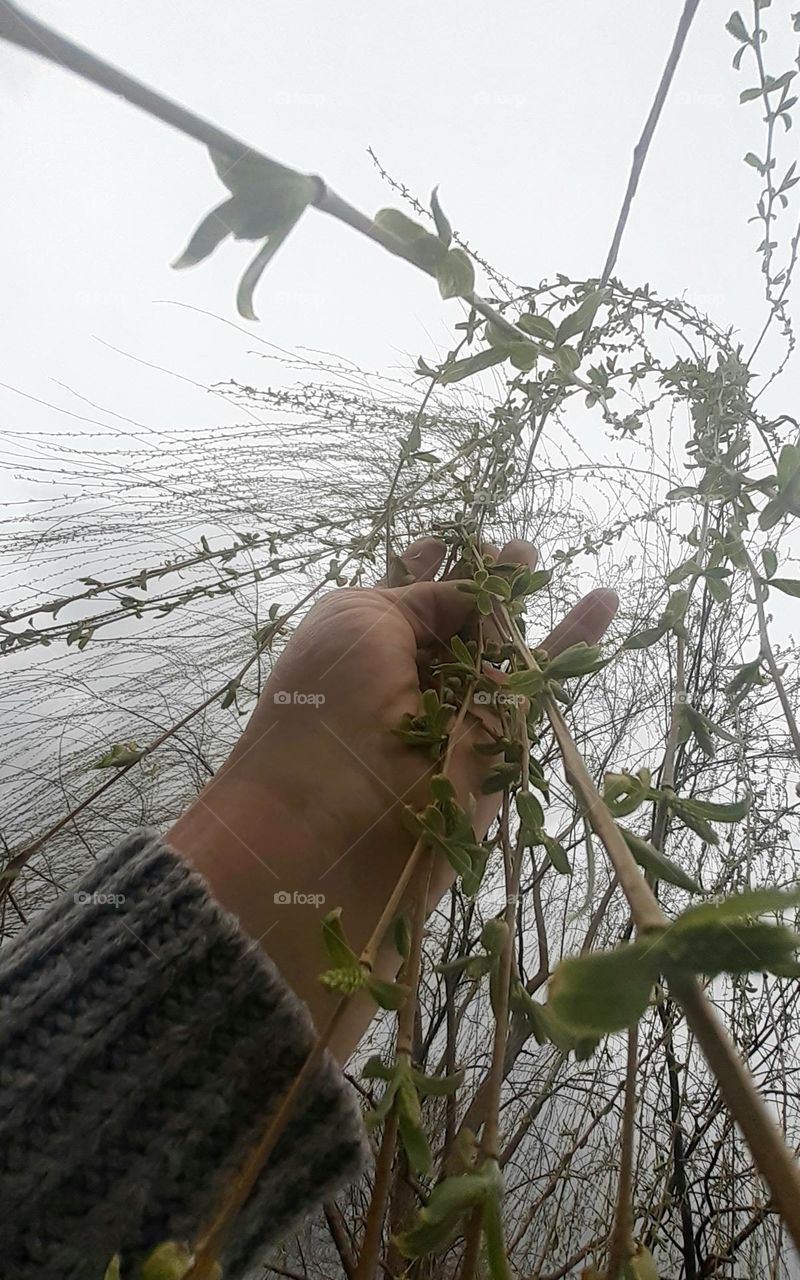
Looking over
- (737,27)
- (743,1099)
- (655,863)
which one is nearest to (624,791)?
(655,863)

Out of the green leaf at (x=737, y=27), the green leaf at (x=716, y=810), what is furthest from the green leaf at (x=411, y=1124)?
the green leaf at (x=737, y=27)

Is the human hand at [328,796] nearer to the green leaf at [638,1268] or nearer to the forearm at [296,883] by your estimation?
the forearm at [296,883]

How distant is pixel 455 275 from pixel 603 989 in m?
0.22

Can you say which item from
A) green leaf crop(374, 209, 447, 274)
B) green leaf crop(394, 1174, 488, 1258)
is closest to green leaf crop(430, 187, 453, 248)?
green leaf crop(374, 209, 447, 274)

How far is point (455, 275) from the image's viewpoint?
246 mm

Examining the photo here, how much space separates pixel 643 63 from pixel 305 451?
321 mm

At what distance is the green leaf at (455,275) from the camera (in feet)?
0.80

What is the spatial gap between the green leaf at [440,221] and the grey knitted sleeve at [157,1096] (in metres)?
0.23

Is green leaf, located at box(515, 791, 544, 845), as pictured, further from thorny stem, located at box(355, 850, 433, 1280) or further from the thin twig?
the thin twig

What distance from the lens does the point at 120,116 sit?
13.6 inches

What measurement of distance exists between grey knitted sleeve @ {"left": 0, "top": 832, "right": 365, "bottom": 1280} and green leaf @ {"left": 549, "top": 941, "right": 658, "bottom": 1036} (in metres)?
0.19

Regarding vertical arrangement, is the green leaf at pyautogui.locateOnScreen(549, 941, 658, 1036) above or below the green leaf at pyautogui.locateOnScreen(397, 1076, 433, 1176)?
above

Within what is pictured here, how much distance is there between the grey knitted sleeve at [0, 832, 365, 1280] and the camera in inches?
10.0

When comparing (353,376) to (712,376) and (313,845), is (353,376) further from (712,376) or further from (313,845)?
(313,845)
